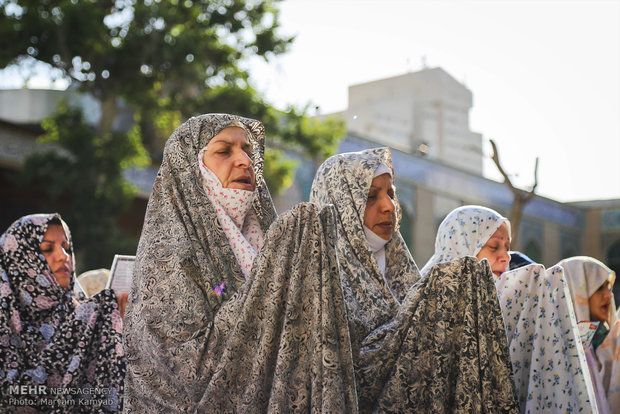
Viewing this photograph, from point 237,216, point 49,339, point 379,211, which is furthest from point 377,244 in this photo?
point 49,339

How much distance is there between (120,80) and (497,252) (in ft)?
24.5

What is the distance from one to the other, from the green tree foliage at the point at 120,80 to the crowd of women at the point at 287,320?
6755mm

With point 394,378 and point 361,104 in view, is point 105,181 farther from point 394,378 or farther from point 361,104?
point 394,378

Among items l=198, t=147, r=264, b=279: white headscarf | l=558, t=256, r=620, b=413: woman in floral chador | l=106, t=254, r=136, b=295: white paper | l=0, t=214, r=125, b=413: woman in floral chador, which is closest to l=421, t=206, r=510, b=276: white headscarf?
l=558, t=256, r=620, b=413: woman in floral chador

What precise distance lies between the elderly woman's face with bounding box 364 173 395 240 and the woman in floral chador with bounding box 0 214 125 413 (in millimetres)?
1062

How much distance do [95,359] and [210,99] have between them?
7.73 meters

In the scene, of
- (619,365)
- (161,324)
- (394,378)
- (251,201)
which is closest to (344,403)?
(394,378)

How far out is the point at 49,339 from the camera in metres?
3.29

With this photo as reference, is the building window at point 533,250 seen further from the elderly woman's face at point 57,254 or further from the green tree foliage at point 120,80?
the elderly woman's face at point 57,254

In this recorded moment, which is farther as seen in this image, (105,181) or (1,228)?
(1,228)

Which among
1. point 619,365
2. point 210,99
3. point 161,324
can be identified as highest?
point 210,99

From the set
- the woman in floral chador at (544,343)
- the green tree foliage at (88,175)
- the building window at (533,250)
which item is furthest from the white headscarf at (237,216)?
the building window at (533,250)

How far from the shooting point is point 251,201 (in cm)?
254

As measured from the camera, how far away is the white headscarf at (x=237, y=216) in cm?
238
